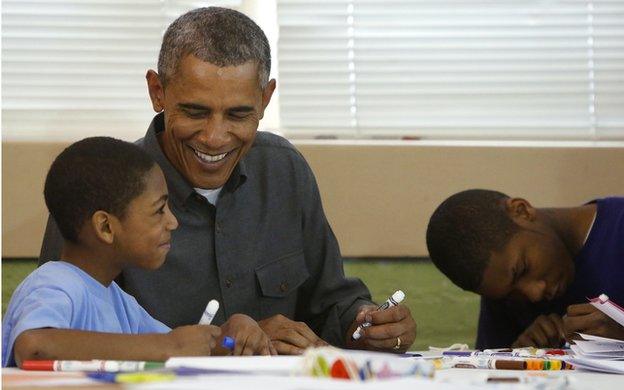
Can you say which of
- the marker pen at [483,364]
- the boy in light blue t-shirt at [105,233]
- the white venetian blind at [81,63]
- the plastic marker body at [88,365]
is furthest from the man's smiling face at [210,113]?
the white venetian blind at [81,63]

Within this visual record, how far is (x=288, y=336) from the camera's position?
2125mm

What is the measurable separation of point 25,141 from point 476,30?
4.66 feet

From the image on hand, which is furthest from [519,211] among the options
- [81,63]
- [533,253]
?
[81,63]

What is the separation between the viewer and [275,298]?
2.53m

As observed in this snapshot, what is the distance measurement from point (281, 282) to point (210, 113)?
1.48 ft

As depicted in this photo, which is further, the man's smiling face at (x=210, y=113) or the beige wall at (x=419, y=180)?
the beige wall at (x=419, y=180)

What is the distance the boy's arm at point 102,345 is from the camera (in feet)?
5.46

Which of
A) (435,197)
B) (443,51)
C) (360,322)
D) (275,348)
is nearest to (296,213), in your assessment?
(360,322)

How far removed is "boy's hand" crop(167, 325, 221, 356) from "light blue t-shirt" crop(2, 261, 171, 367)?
0.18m

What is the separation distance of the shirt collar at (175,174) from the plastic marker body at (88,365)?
0.83 meters

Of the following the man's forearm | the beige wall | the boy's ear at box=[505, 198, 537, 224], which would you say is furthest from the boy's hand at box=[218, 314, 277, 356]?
the beige wall

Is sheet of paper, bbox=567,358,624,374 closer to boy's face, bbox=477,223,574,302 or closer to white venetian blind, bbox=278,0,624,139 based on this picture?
boy's face, bbox=477,223,574,302

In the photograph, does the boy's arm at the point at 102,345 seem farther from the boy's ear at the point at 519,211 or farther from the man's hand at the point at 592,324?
the boy's ear at the point at 519,211

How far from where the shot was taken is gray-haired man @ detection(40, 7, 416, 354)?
7.54 ft
